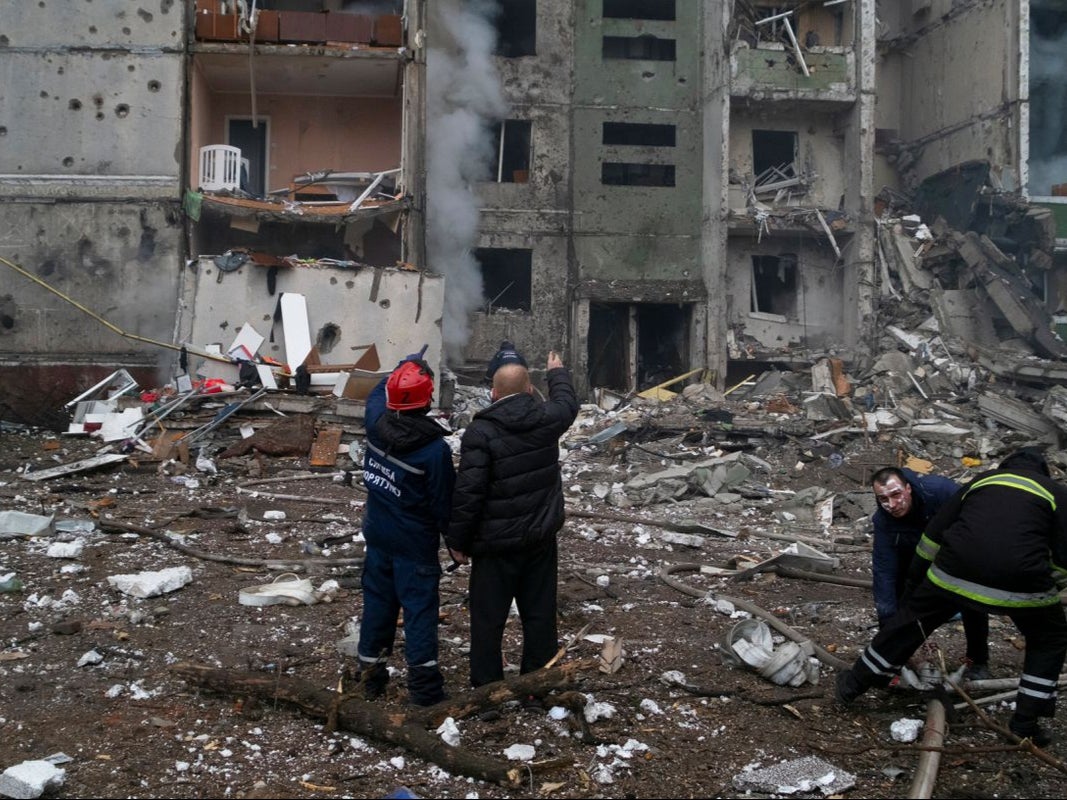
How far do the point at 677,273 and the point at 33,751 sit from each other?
1881cm

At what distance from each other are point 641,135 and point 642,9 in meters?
2.98

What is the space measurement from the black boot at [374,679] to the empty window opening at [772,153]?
19.0 m

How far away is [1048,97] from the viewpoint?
2306 centimetres

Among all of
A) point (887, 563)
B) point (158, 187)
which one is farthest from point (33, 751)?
point (158, 187)

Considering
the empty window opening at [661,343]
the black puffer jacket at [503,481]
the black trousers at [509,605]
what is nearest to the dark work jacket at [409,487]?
the black puffer jacket at [503,481]

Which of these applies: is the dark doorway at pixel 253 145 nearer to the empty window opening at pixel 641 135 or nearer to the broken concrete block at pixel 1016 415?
the empty window opening at pixel 641 135

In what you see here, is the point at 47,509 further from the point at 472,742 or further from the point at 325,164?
the point at 325,164

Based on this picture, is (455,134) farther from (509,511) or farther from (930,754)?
(930,754)

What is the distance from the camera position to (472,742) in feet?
13.6

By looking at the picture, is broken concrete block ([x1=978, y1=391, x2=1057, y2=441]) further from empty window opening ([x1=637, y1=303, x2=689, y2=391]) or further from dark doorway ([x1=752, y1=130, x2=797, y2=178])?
dark doorway ([x1=752, y1=130, x2=797, y2=178])

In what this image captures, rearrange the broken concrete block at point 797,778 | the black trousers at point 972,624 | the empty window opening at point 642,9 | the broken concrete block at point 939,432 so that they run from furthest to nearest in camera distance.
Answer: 1. the empty window opening at point 642,9
2. the broken concrete block at point 939,432
3. the black trousers at point 972,624
4. the broken concrete block at point 797,778

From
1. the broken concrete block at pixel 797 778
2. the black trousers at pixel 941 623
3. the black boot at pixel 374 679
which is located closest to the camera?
the broken concrete block at pixel 797 778

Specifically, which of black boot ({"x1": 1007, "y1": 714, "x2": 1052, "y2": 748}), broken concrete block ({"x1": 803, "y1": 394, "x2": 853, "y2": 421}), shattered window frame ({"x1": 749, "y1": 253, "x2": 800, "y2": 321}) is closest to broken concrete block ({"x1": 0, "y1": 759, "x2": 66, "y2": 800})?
black boot ({"x1": 1007, "y1": 714, "x2": 1052, "y2": 748})

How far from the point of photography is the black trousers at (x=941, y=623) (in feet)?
13.3
